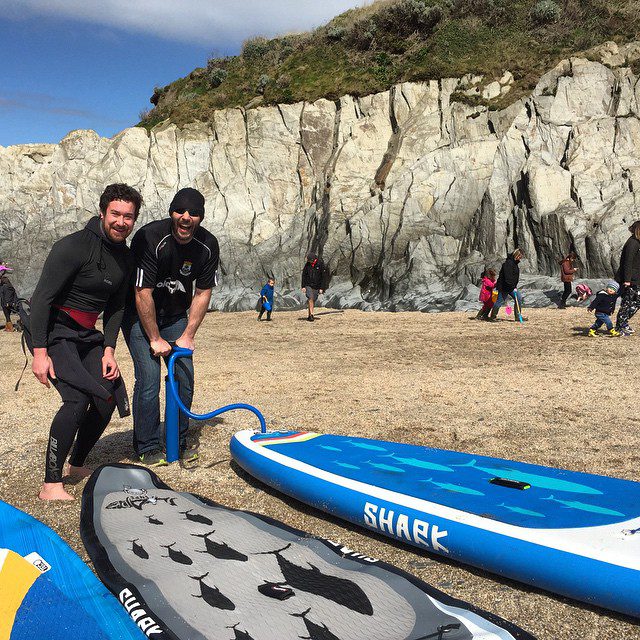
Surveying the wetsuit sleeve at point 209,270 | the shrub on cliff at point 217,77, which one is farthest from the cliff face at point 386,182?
the wetsuit sleeve at point 209,270

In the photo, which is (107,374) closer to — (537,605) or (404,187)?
(537,605)

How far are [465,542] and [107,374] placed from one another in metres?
2.44

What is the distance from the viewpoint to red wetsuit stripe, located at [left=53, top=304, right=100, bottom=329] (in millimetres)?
3723

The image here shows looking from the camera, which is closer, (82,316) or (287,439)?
(82,316)

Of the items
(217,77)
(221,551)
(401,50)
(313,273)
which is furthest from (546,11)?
(221,551)

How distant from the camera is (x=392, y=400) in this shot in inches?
258

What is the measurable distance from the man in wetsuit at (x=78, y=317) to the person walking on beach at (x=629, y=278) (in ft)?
27.4

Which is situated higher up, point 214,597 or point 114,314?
point 114,314

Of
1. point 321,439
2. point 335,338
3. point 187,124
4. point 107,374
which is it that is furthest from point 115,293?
point 187,124

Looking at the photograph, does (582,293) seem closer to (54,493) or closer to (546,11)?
(54,493)

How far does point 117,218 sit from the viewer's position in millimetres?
3668

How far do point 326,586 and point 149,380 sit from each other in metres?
2.38

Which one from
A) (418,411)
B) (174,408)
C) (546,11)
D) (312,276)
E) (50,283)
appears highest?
(546,11)

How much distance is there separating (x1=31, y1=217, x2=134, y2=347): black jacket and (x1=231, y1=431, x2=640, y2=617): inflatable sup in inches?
53.1
